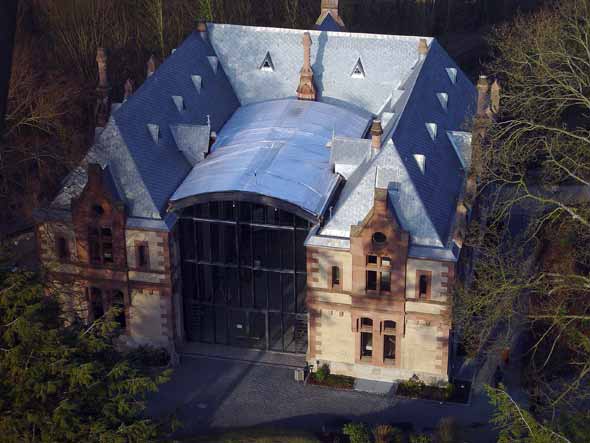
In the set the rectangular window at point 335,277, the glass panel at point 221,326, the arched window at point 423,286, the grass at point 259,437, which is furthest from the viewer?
the glass panel at point 221,326

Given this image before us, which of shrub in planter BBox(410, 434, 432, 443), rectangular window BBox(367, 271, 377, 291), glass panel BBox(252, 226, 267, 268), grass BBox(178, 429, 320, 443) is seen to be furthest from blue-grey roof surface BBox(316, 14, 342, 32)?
shrub in planter BBox(410, 434, 432, 443)

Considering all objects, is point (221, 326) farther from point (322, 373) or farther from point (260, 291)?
point (322, 373)

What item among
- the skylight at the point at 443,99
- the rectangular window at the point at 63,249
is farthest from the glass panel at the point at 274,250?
Answer: the skylight at the point at 443,99

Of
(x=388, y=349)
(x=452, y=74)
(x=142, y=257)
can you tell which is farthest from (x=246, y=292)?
(x=452, y=74)

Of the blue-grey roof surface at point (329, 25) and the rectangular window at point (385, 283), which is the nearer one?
the rectangular window at point (385, 283)

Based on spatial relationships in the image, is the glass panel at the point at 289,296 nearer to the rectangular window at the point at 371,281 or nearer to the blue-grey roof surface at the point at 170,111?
the rectangular window at the point at 371,281
